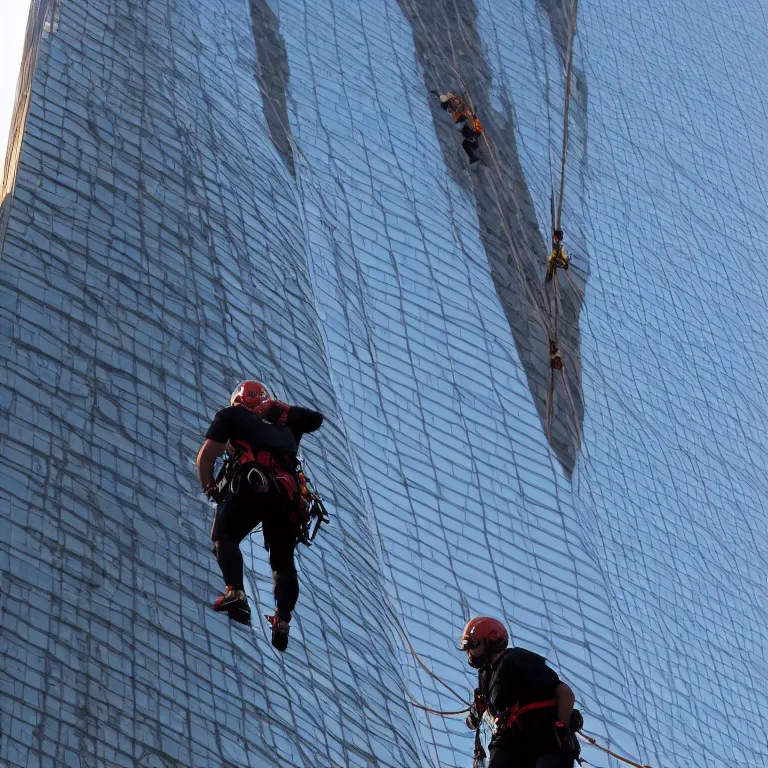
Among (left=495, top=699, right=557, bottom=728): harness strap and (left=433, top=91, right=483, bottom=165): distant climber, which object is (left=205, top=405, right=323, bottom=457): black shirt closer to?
(left=495, top=699, right=557, bottom=728): harness strap

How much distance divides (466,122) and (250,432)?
44.4ft

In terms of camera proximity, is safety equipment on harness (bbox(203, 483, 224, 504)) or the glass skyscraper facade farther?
the glass skyscraper facade

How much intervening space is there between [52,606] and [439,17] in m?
14.7

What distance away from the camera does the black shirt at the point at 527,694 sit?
8.70 meters

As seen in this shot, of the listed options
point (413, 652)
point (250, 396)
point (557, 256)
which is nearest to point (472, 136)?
point (557, 256)

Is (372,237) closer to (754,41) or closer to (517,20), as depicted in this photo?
(517,20)

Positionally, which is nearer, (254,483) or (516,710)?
(516,710)

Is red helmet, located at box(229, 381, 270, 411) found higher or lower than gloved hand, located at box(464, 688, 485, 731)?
higher

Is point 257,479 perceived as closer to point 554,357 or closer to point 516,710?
point 516,710

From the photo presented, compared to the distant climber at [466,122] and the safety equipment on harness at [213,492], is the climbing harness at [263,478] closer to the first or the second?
the safety equipment on harness at [213,492]

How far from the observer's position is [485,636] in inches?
350

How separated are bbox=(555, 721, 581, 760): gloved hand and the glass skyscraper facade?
315 cm

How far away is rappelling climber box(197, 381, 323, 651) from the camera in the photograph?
9430mm

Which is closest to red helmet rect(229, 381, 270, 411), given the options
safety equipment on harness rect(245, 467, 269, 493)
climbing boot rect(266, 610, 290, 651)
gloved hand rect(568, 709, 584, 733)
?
safety equipment on harness rect(245, 467, 269, 493)
